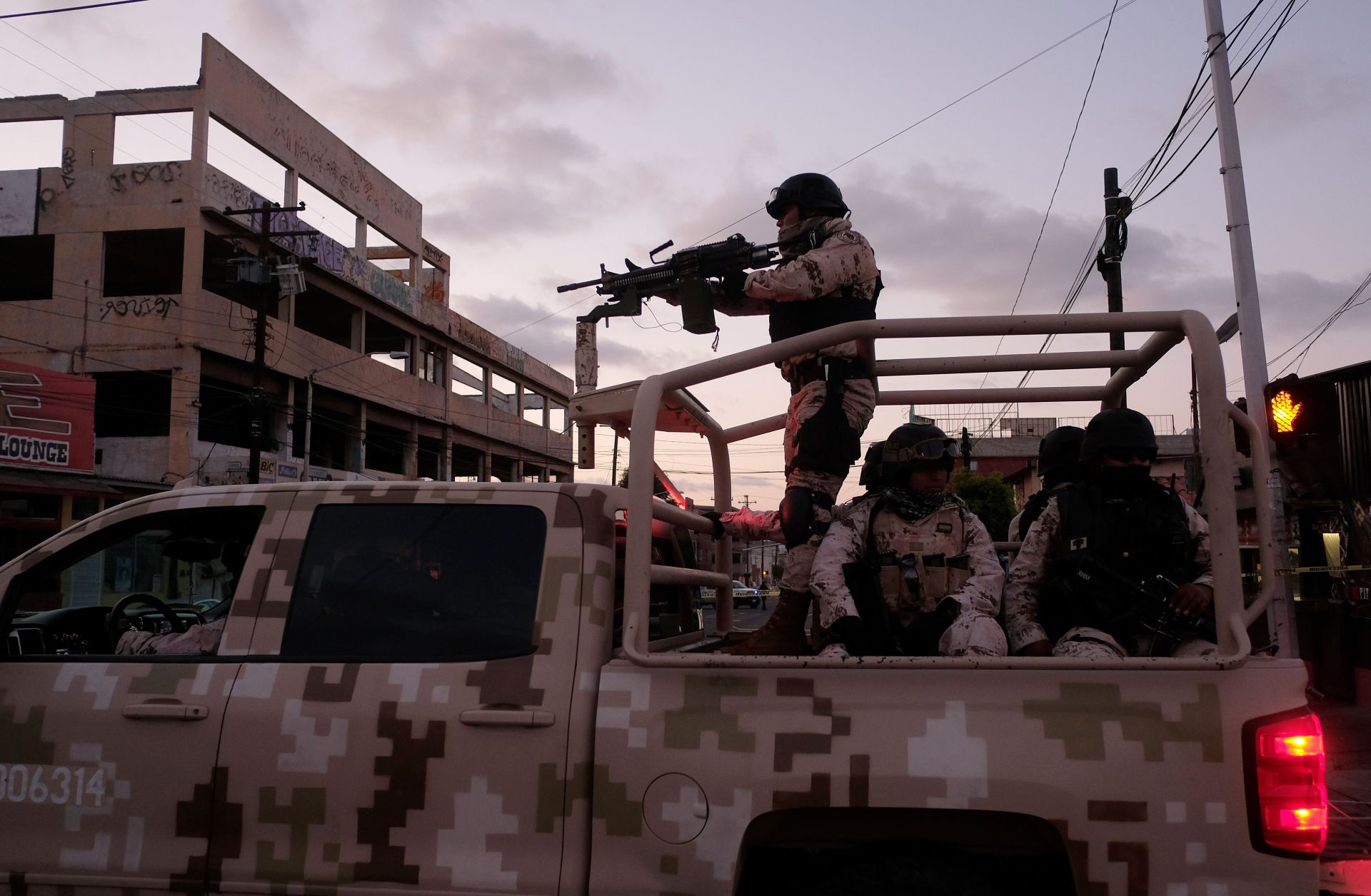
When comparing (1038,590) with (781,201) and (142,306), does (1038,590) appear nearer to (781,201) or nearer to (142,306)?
(781,201)

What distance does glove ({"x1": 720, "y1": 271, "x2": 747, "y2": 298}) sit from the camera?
470cm

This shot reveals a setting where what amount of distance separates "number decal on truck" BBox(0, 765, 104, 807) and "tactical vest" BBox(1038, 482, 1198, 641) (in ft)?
10.0

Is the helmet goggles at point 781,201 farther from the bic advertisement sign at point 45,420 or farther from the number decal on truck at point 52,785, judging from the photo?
the bic advertisement sign at point 45,420

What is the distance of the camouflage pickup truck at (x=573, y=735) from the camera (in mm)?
2408

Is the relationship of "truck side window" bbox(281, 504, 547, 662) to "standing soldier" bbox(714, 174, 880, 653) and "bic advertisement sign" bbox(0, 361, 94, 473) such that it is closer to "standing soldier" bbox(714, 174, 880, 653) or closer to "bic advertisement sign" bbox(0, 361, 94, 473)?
"standing soldier" bbox(714, 174, 880, 653)

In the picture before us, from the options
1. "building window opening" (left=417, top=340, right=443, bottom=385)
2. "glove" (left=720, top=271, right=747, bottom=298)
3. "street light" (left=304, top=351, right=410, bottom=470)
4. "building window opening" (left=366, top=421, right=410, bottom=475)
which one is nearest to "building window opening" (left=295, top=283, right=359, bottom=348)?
"street light" (left=304, top=351, right=410, bottom=470)

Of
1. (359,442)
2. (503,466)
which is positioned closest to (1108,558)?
(359,442)

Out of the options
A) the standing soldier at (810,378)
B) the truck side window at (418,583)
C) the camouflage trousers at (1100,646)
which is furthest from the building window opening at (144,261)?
the camouflage trousers at (1100,646)

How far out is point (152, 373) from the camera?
90.2 ft

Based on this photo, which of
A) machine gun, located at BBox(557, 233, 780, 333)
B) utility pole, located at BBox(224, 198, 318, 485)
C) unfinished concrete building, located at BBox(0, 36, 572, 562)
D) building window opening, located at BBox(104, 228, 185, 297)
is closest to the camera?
machine gun, located at BBox(557, 233, 780, 333)

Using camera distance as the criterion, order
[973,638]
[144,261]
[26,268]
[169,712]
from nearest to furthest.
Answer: [169,712] → [973,638] → [144,261] → [26,268]

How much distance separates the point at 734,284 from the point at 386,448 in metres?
36.3

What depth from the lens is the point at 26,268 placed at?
31.3 metres

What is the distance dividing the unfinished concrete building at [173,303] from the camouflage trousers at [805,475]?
22.6m
